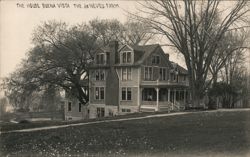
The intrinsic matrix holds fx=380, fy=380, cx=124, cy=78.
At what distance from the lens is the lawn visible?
11.3 meters

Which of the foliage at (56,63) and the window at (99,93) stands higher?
the foliage at (56,63)

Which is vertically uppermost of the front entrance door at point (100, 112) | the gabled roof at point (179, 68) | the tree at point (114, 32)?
the tree at point (114, 32)

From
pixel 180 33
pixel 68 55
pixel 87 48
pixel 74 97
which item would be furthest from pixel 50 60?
pixel 180 33

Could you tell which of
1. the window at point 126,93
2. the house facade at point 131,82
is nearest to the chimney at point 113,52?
the house facade at point 131,82

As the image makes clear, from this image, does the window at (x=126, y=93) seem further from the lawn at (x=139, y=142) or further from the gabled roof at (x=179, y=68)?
the lawn at (x=139, y=142)

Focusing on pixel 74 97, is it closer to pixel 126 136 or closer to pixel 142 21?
pixel 142 21

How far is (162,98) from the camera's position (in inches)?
1507

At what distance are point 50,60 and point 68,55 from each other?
6.02ft

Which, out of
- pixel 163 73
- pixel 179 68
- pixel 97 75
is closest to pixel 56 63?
pixel 97 75

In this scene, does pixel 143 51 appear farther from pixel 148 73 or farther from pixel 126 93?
pixel 126 93

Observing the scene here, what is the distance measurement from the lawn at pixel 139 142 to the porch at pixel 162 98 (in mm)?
17704

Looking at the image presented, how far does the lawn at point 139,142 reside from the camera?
11.3m

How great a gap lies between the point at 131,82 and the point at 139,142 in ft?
76.9

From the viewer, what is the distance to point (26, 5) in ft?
40.1
